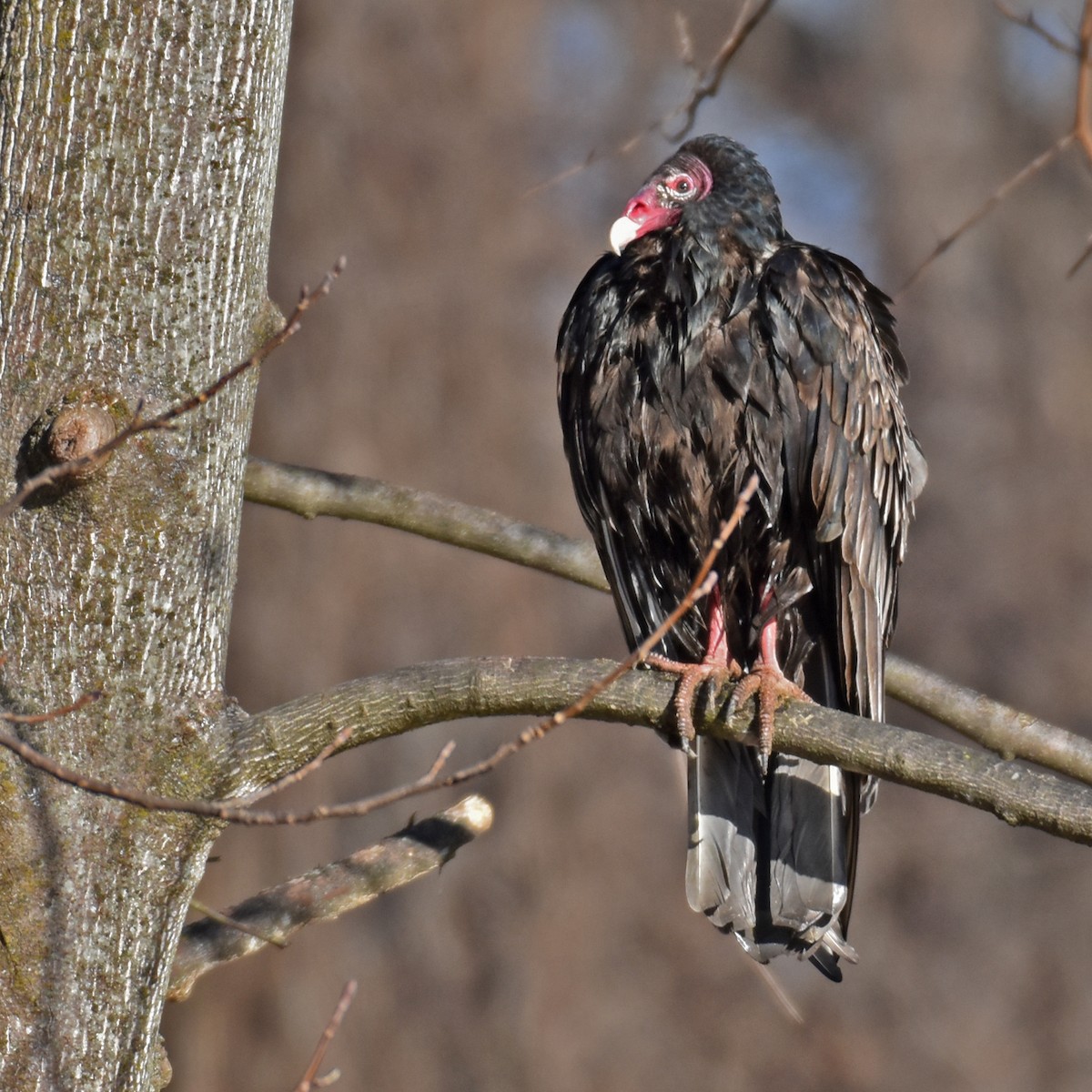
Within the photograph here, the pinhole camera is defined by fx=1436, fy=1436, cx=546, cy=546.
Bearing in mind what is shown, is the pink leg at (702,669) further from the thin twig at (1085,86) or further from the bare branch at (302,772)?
the thin twig at (1085,86)

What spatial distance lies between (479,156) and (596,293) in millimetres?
5002

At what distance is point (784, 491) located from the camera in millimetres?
3361

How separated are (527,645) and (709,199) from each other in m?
4.67

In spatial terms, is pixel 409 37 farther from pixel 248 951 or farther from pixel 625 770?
pixel 248 951

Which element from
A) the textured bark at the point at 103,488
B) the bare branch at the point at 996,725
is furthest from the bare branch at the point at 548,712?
the bare branch at the point at 996,725

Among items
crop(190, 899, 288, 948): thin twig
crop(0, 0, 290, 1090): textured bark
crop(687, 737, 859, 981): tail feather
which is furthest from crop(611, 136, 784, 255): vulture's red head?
crop(190, 899, 288, 948): thin twig

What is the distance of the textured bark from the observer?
2.26 m

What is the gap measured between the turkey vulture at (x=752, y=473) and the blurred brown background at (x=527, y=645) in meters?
2.39

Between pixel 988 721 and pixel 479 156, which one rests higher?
pixel 479 156

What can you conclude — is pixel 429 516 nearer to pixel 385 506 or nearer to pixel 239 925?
pixel 385 506

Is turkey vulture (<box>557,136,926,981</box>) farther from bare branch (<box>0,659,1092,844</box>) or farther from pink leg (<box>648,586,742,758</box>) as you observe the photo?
bare branch (<box>0,659,1092,844</box>)

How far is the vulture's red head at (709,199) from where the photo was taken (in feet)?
11.3

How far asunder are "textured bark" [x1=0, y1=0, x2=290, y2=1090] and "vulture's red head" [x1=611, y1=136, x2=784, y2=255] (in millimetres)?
1402

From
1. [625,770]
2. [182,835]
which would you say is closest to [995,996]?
[625,770]
